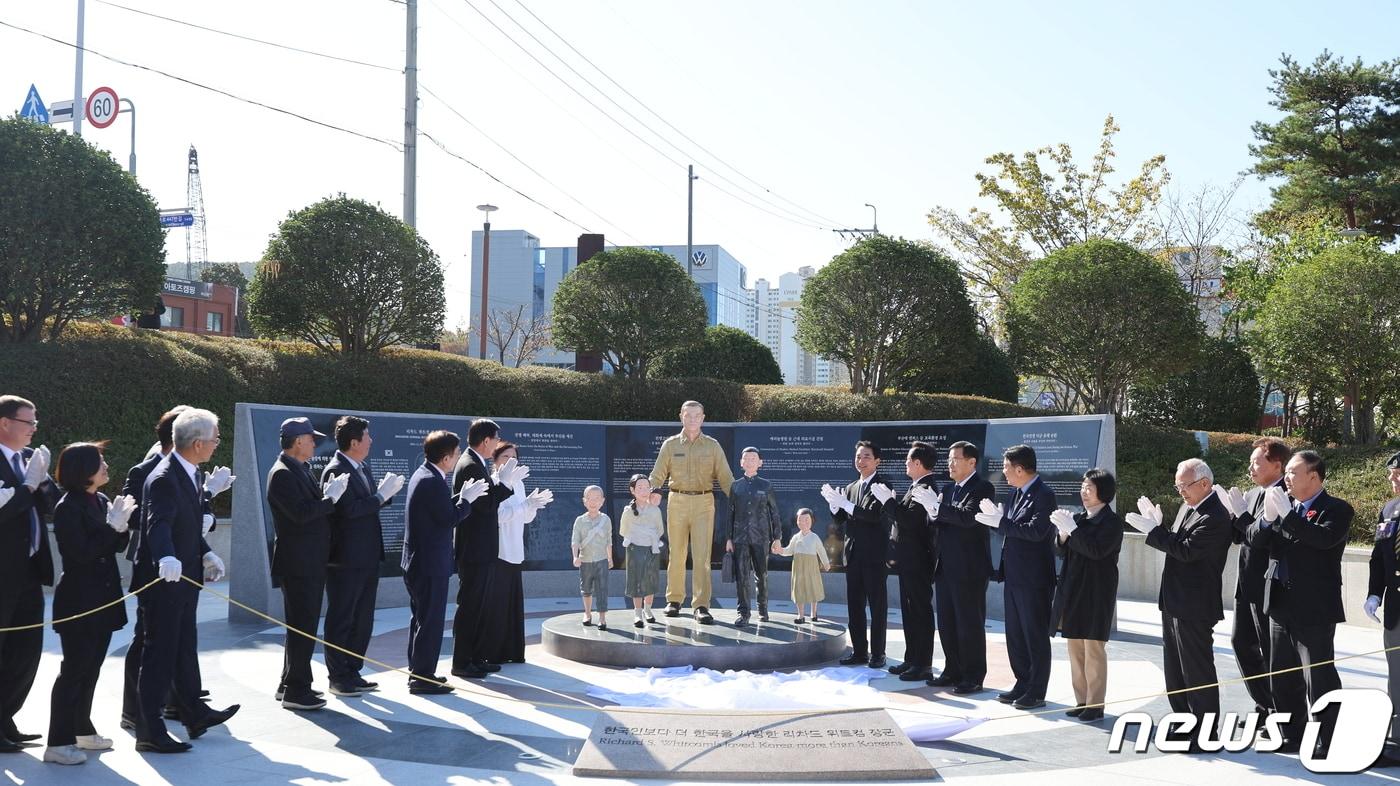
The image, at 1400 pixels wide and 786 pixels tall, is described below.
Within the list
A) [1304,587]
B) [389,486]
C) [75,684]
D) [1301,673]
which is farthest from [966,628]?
[75,684]

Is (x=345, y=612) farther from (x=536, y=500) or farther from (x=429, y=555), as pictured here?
(x=536, y=500)

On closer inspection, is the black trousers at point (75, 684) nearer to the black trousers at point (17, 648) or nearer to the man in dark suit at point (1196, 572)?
the black trousers at point (17, 648)

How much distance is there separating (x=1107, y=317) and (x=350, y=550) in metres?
13.2

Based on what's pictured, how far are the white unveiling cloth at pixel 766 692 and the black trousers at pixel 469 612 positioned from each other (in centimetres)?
102

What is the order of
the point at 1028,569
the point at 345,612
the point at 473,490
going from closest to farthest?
the point at 1028,569
the point at 345,612
the point at 473,490

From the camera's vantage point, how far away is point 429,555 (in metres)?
7.50

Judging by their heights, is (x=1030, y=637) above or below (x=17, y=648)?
below

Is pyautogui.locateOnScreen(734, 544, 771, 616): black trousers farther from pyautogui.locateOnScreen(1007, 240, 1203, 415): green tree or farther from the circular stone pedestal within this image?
pyautogui.locateOnScreen(1007, 240, 1203, 415): green tree

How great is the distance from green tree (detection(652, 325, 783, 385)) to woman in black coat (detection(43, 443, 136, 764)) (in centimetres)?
1488

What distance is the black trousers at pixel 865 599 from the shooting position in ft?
28.5

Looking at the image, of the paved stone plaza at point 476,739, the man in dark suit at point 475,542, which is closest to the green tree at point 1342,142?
the paved stone plaza at point 476,739

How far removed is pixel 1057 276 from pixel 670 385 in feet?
20.9

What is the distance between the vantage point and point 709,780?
17.6ft

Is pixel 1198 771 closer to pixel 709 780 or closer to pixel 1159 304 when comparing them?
pixel 709 780
